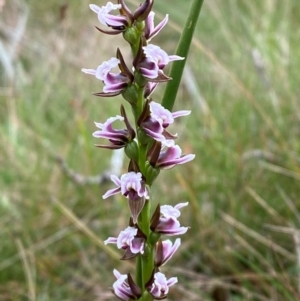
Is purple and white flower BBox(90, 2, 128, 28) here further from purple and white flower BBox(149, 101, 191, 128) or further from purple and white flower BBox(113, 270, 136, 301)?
purple and white flower BBox(113, 270, 136, 301)

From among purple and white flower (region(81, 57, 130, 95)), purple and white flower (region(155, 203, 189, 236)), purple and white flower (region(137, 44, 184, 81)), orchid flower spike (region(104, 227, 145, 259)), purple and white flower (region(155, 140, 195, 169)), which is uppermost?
purple and white flower (region(137, 44, 184, 81))

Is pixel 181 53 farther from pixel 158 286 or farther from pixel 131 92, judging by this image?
pixel 158 286

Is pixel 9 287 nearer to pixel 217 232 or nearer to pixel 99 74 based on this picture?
pixel 217 232

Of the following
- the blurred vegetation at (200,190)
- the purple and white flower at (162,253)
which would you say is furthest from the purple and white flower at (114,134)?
the blurred vegetation at (200,190)

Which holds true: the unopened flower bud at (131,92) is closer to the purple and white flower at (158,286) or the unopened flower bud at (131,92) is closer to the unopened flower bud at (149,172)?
the unopened flower bud at (149,172)

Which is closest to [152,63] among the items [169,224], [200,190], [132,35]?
[132,35]

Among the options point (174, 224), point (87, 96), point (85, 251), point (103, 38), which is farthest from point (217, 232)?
point (103, 38)

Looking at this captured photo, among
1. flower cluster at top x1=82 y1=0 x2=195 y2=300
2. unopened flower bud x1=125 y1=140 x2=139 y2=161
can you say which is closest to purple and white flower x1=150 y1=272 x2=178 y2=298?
flower cluster at top x1=82 y1=0 x2=195 y2=300
